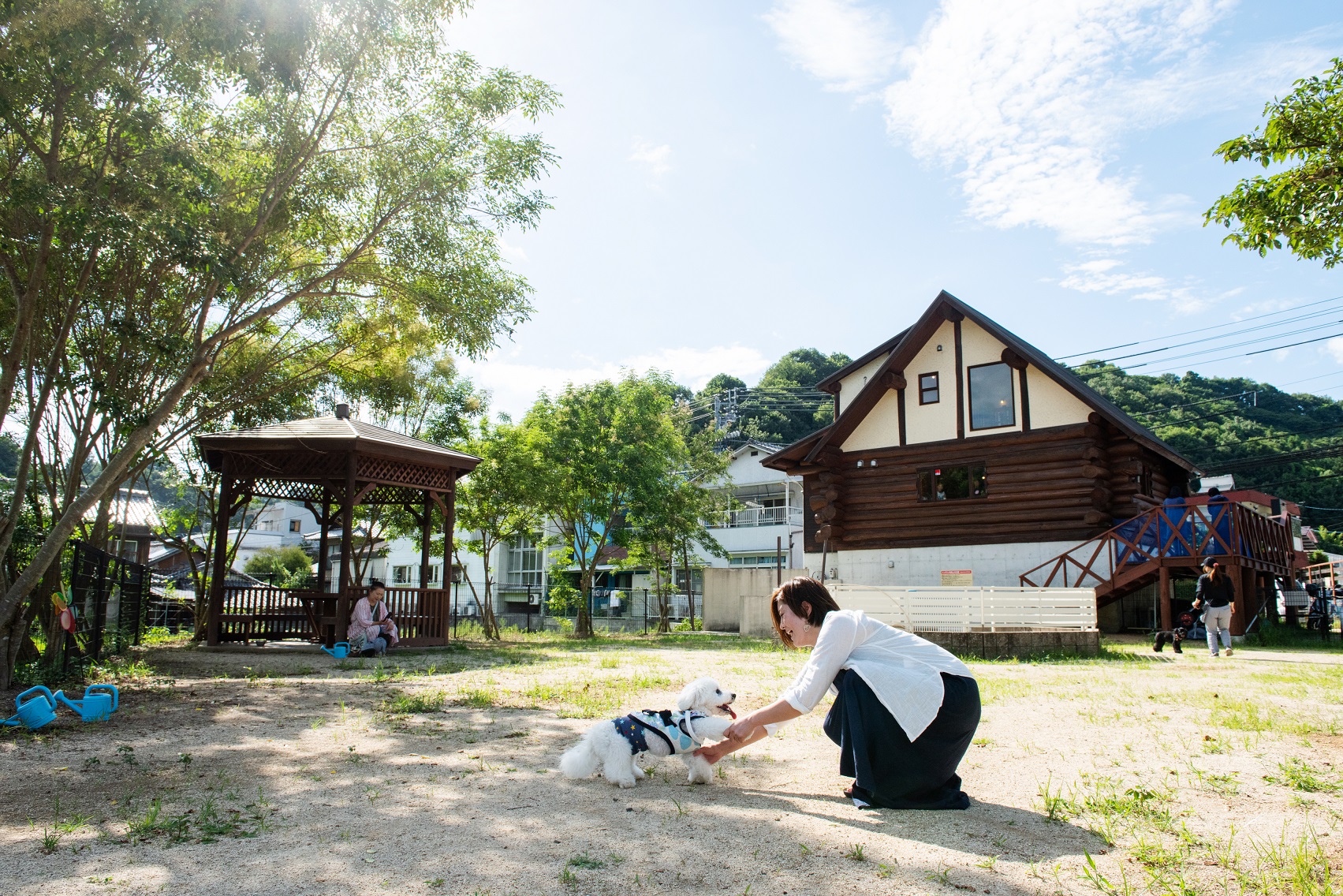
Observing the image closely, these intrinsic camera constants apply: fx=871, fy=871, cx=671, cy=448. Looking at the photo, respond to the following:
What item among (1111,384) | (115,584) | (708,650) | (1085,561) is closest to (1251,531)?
(1085,561)

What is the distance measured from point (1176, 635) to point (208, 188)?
582 inches

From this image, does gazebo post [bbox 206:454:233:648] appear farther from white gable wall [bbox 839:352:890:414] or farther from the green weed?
white gable wall [bbox 839:352:890:414]

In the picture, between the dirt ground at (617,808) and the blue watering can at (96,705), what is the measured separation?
125 mm

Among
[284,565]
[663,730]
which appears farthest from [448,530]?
[284,565]

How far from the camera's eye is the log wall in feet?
64.4

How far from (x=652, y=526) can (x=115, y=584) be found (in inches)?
545

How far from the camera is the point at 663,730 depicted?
14.8ft

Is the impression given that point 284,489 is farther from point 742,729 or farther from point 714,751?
point 742,729

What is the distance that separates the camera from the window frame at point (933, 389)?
21.9m

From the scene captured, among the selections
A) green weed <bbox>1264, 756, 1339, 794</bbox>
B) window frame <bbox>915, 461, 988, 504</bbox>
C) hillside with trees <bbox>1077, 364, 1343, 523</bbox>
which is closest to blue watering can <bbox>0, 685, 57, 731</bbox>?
green weed <bbox>1264, 756, 1339, 794</bbox>

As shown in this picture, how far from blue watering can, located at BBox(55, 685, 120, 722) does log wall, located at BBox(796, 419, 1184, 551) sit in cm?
1804

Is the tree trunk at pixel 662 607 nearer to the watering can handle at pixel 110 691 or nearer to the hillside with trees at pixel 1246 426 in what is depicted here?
the watering can handle at pixel 110 691

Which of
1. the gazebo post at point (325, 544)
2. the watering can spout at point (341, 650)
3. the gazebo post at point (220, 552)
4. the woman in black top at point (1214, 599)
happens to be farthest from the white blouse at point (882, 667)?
the gazebo post at point (325, 544)

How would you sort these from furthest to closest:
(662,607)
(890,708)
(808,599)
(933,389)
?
1. (662,607)
2. (933,389)
3. (808,599)
4. (890,708)
